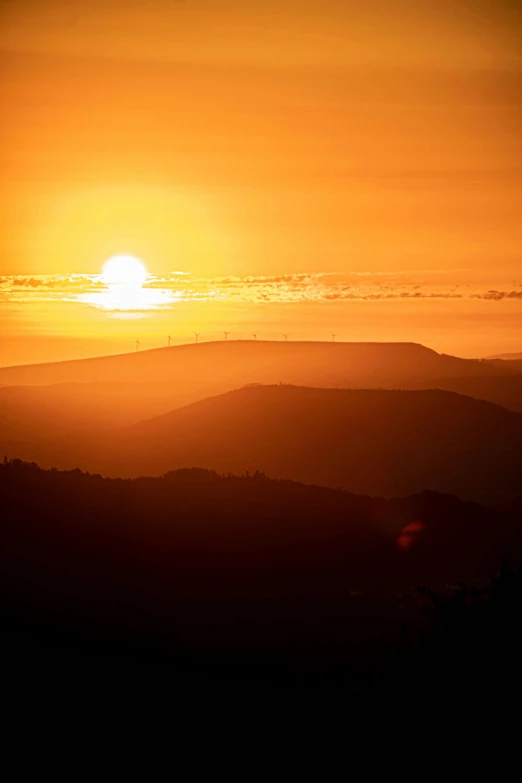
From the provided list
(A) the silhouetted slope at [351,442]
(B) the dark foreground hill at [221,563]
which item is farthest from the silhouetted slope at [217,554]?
(A) the silhouetted slope at [351,442]

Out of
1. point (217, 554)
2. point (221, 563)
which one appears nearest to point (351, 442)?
point (217, 554)

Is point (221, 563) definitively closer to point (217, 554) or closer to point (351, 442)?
point (217, 554)

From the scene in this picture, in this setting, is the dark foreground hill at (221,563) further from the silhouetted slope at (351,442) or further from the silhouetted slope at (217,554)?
the silhouetted slope at (351,442)

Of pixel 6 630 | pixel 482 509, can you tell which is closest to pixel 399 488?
pixel 482 509

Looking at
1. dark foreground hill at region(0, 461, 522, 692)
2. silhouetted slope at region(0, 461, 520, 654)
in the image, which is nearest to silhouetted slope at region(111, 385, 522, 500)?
dark foreground hill at region(0, 461, 522, 692)

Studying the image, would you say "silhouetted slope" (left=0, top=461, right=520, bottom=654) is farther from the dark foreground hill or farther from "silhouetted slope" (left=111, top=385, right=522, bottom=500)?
"silhouetted slope" (left=111, top=385, right=522, bottom=500)
